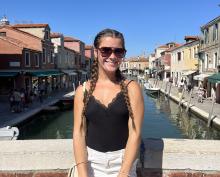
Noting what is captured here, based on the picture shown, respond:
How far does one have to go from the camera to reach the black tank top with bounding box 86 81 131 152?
8.46ft

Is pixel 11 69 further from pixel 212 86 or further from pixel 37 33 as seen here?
pixel 212 86

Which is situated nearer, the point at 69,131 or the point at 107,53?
the point at 107,53

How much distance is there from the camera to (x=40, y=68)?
40656 mm

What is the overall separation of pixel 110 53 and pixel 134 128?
0.63 m

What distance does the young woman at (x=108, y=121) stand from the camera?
259 cm

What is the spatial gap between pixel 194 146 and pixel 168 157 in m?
0.31

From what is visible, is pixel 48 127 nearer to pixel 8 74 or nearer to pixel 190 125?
pixel 190 125

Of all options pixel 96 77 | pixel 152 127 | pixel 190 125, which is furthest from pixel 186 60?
pixel 96 77

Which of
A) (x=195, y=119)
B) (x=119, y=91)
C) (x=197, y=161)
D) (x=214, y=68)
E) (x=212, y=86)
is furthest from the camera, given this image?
(x=214, y=68)

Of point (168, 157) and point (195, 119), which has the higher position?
point (168, 157)

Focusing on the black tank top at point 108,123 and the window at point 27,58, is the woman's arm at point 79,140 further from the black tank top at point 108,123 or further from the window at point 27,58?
the window at point 27,58

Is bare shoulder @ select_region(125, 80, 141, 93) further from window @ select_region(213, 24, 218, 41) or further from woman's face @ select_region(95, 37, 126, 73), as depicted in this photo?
window @ select_region(213, 24, 218, 41)

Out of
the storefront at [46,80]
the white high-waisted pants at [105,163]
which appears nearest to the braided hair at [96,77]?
the white high-waisted pants at [105,163]

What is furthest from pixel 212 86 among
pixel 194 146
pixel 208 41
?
pixel 194 146
